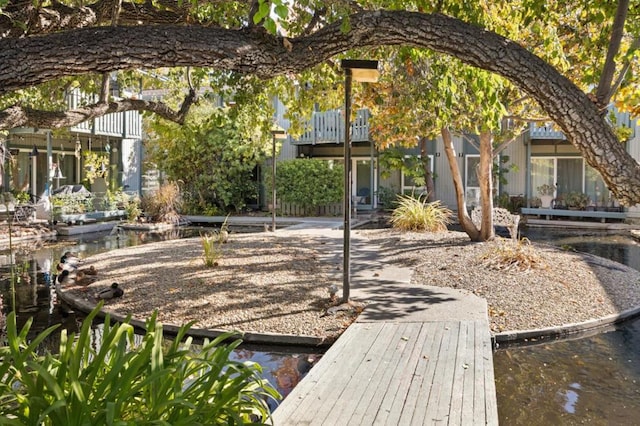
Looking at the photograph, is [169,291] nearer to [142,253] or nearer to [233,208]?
[142,253]

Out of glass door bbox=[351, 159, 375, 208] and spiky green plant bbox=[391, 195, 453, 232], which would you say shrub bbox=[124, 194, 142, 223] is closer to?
glass door bbox=[351, 159, 375, 208]

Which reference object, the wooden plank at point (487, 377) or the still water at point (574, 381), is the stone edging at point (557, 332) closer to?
the still water at point (574, 381)

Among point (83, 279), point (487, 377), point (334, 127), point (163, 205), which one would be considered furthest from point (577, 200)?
point (487, 377)

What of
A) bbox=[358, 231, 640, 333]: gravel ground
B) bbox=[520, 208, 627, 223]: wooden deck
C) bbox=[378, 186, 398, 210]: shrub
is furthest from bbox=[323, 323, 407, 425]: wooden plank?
bbox=[378, 186, 398, 210]: shrub

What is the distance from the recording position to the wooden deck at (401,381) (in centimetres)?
411

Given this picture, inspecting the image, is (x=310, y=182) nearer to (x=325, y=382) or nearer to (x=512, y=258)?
(x=512, y=258)

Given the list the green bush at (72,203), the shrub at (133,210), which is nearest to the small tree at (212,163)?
the shrub at (133,210)

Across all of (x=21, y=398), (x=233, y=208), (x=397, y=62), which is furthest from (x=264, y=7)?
(x=233, y=208)

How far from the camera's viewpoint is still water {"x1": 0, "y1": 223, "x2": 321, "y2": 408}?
6082 millimetres

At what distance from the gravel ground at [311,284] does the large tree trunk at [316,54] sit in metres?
3.01

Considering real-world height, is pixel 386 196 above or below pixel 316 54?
below

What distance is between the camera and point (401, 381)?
485 cm

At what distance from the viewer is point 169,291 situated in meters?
8.74

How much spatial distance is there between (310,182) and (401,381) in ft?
63.7
